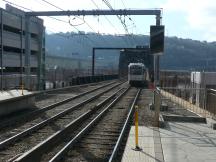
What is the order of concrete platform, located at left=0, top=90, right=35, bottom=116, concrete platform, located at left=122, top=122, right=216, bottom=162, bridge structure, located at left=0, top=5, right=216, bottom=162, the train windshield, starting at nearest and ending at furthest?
concrete platform, located at left=122, top=122, right=216, bottom=162 → bridge structure, located at left=0, top=5, right=216, bottom=162 → concrete platform, located at left=0, top=90, right=35, bottom=116 → the train windshield

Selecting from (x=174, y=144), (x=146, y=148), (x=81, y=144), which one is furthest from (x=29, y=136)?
(x=174, y=144)

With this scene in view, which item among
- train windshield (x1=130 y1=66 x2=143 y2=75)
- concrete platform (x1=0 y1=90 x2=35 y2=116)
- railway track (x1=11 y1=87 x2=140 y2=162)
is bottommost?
railway track (x1=11 y1=87 x2=140 y2=162)

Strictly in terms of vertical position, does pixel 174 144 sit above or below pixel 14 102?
below

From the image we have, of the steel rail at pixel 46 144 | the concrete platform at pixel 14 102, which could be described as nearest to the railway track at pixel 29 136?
the steel rail at pixel 46 144

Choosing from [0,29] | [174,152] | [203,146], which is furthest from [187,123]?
[0,29]

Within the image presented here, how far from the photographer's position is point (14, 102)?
20453 millimetres

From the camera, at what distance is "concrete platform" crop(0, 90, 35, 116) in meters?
18.8

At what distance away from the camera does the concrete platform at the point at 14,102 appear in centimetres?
1884

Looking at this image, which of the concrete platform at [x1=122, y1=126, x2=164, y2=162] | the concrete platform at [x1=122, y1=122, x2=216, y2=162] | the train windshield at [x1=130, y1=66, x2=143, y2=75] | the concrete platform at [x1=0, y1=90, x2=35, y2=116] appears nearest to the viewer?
the concrete platform at [x1=122, y1=126, x2=164, y2=162]

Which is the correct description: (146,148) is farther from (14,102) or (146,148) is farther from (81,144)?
(14,102)

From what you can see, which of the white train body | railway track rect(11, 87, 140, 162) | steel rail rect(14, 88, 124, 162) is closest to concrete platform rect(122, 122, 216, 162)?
railway track rect(11, 87, 140, 162)

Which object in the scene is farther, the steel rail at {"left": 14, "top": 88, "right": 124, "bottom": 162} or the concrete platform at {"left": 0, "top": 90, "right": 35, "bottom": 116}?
the concrete platform at {"left": 0, "top": 90, "right": 35, "bottom": 116}

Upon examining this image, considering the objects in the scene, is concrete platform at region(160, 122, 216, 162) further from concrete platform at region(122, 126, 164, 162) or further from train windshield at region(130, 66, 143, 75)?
train windshield at region(130, 66, 143, 75)

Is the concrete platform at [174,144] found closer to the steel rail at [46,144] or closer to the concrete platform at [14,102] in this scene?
the steel rail at [46,144]
